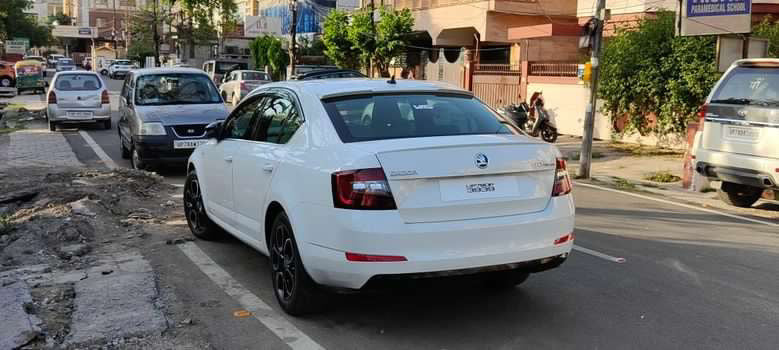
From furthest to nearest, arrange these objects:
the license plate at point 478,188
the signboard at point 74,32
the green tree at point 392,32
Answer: the signboard at point 74,32
the green tree at point 392,32
the license plate at point 478,188

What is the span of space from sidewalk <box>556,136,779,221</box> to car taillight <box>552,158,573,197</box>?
19.4 feet

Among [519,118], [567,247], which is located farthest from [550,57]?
[567,247]

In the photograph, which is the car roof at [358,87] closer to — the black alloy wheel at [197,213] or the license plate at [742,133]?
the black alloy wheel at [197,213]

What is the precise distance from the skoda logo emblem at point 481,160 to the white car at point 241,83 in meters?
27.7

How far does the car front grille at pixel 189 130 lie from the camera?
1202 cm

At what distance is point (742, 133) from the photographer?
9586 mm

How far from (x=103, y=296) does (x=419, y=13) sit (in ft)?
102

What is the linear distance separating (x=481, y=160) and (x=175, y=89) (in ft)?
32.2

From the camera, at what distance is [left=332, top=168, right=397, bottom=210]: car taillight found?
4.46 meters

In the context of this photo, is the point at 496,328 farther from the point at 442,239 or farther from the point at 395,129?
the point at 395,129

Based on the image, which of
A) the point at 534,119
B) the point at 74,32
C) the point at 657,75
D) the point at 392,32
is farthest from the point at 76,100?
the point at 74,32

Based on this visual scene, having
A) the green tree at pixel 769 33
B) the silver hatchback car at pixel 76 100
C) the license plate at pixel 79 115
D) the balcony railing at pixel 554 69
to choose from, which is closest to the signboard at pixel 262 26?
the balcony railing at pixel 554 69

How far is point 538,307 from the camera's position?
5449mm

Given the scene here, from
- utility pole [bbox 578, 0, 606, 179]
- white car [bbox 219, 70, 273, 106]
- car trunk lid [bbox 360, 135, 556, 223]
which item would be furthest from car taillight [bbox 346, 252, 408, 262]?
white car [bbox 219, 70, 273, 106]
